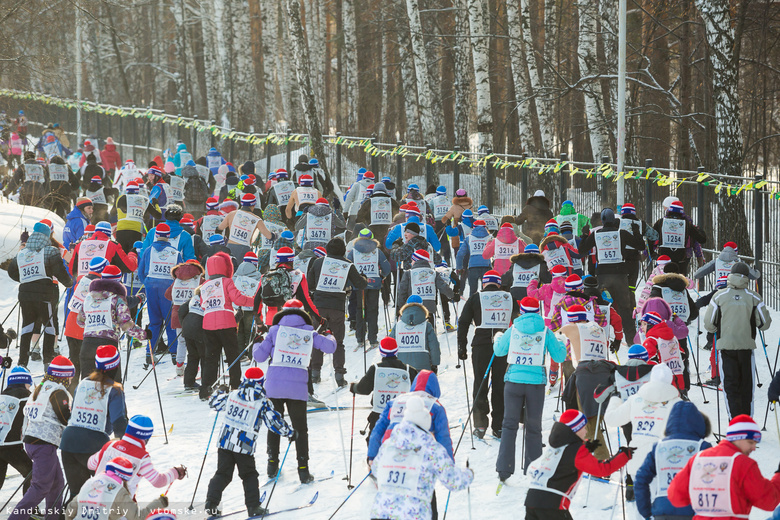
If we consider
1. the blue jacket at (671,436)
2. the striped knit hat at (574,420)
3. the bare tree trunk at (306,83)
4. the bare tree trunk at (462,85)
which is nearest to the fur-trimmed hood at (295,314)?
the striped knit hat at (574,420)

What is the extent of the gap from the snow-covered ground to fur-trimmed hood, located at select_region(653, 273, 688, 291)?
55.9 inches

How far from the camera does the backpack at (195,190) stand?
730 inches

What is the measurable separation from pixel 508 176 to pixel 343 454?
35.5 ft

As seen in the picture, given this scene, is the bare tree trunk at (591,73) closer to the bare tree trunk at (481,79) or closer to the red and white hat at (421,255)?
the bare tree trunk at (481,79)

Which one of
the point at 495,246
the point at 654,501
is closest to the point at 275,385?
the point at 654,501

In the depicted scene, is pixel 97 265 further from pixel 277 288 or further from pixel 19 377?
pixel 19 377

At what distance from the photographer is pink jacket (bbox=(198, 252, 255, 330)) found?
11859 mm

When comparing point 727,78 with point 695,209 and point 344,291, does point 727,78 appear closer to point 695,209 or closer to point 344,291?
point 695,209

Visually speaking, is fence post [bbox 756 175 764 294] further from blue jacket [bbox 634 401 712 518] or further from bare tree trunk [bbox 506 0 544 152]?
bare tree trunk [bbox 506 0 544 152]

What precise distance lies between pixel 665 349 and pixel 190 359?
5859mm

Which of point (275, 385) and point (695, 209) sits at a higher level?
point (695, 209)

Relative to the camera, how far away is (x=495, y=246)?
13.6 metres

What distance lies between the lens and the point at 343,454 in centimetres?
1033

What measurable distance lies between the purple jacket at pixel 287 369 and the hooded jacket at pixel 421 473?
2650mm
